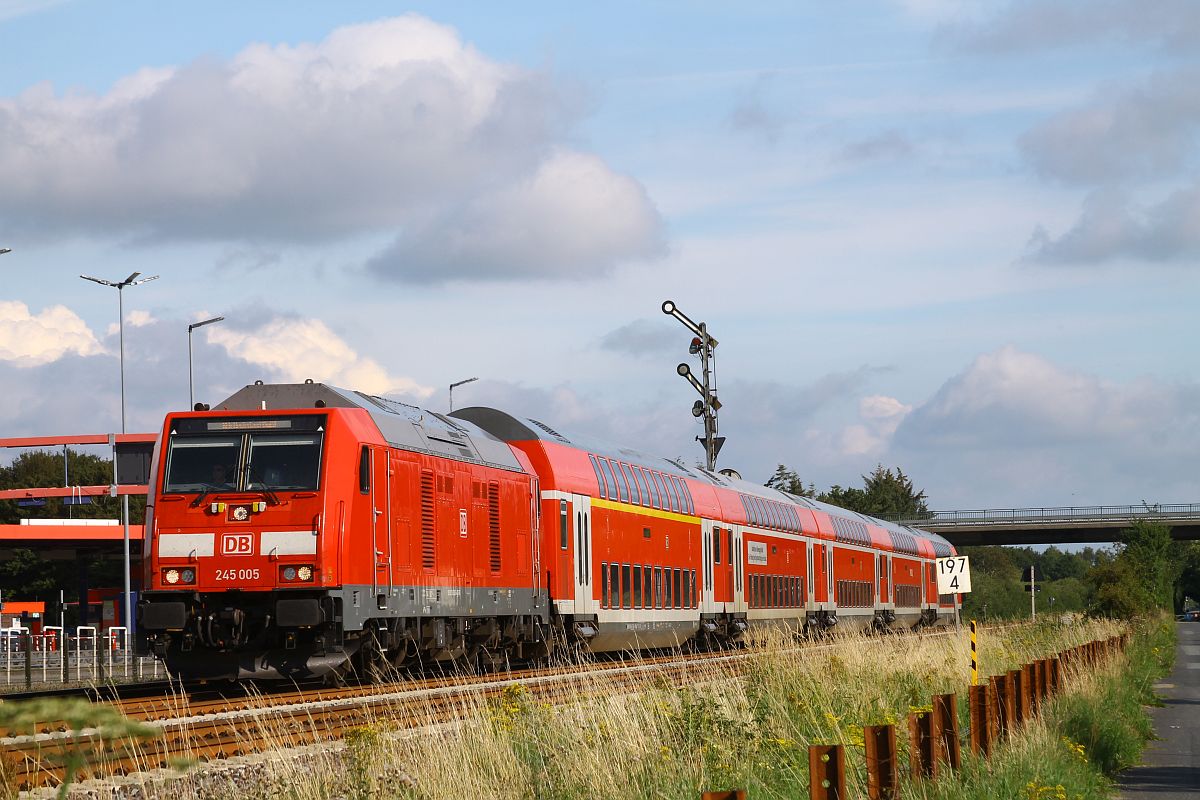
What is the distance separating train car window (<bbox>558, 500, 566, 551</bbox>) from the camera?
94.6ft

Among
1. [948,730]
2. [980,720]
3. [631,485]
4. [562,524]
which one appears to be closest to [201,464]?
[562,524]

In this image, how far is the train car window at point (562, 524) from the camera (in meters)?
28.8

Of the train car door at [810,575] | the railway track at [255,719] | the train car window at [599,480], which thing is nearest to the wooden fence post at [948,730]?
the railway track at [255,719]

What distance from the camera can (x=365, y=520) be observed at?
817 inches

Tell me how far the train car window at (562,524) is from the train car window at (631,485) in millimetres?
4671

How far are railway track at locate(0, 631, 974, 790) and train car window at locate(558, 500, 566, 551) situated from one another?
495 centimetres

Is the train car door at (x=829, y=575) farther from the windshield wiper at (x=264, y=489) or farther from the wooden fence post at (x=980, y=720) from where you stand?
the wooden fence post at (x=980, y=720)

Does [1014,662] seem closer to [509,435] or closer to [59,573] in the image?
[509,435]

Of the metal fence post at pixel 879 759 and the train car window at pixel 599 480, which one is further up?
the train car window at pixel 599 480

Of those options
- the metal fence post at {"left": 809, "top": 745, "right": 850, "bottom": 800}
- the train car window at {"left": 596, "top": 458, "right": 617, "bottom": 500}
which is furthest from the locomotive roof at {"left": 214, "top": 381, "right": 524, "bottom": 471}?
the metal fence post at {"left": 809, "top": 745, "right": 850, "bottom": 800}

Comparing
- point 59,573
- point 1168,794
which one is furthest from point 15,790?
point 59,573

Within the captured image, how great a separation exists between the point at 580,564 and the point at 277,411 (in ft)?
A: 33.0

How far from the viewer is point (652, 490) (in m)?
35.1

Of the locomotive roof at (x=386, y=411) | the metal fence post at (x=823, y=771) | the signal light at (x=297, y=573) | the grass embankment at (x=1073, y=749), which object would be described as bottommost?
the grass embankment at (x=1073, y=749)
